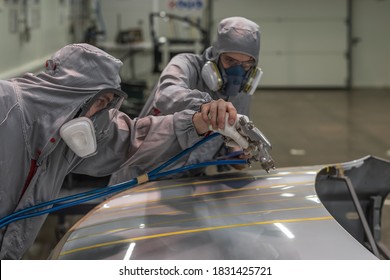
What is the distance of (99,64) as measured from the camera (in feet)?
5.79

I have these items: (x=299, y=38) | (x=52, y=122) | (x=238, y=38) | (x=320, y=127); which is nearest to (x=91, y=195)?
(x=52, y=122)

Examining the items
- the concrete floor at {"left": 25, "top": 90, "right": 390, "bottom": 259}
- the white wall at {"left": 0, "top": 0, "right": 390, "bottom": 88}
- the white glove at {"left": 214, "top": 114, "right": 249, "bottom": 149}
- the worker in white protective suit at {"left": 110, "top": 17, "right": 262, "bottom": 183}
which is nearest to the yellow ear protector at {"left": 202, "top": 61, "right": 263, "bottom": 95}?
the worker in white protective suit at {"left": 110, "top": 17, "right": 262, "bottom": 183}

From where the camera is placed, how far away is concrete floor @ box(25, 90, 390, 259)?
6.58 m

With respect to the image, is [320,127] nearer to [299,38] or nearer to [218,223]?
[299,38]

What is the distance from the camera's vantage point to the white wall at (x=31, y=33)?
228 inches

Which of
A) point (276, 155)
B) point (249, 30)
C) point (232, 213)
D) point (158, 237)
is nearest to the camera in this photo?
point (158, 237)

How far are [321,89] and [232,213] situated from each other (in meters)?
11.3

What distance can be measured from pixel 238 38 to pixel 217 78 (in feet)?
0.62

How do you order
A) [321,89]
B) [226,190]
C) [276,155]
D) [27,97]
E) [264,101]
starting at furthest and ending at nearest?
[321,89]
[264,101]
[276,155]
[226,190]
[27,97]

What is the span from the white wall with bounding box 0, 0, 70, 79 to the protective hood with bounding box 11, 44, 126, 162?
3864 millimetres

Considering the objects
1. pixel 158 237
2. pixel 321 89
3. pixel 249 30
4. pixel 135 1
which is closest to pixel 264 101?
pixel 321 89

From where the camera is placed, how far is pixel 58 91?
1.72m

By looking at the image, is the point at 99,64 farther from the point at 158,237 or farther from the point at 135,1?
the point at 135,1

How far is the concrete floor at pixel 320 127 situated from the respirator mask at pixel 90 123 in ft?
6.84
